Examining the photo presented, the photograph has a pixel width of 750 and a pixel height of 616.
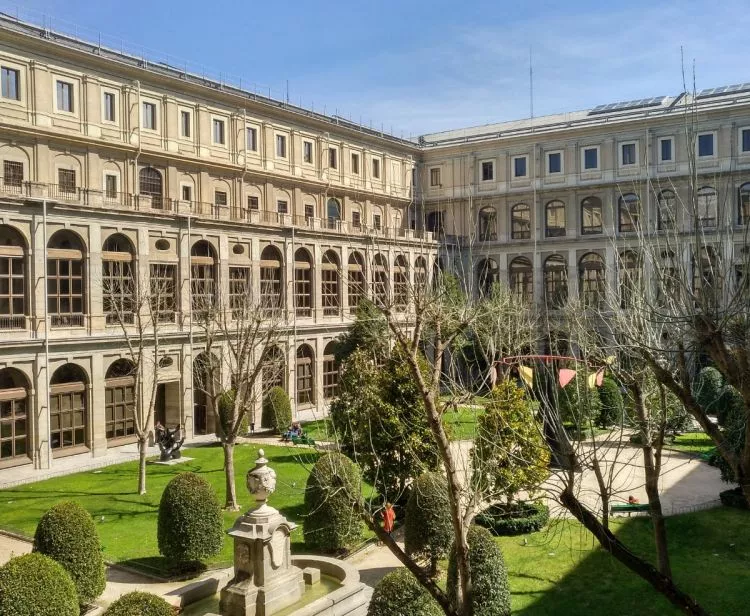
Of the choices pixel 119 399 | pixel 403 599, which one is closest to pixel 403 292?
pixel 403 599

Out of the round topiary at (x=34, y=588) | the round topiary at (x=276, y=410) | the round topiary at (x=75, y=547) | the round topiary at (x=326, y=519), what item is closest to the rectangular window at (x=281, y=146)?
the round topiary at (x=276, y=410)

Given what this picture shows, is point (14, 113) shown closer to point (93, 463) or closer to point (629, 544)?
point (93, 463)

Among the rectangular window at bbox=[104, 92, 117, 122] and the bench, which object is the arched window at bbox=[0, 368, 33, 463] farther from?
the bench

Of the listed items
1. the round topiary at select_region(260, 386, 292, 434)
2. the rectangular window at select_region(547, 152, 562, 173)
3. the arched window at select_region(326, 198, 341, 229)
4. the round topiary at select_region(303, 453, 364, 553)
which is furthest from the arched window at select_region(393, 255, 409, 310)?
the rectangular window at select_region(547, 152, 562, 173)

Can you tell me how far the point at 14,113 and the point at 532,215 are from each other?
34.4 metres

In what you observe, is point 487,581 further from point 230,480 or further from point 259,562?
point 230,480

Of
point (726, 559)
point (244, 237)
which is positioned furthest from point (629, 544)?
point (244, 237)

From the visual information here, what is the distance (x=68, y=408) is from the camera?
3008cm

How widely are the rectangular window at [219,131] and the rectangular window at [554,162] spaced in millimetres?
24154

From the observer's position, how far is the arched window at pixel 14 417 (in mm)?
27994

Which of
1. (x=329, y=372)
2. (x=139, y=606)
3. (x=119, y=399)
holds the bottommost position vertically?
(x=139, y=606)

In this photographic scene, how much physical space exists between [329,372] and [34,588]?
100 feet

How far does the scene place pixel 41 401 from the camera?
28.5 meters

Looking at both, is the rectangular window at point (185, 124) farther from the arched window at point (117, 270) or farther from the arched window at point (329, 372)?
the arched window at point (329, 372)
